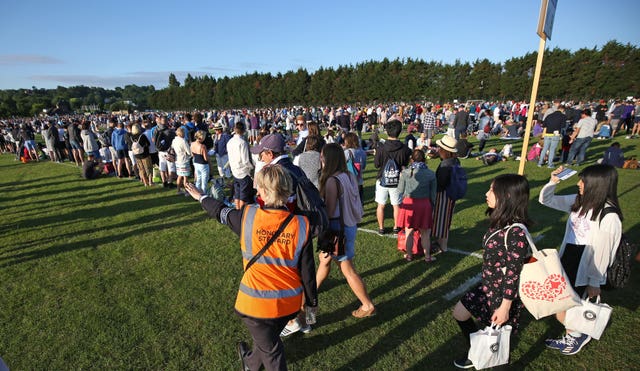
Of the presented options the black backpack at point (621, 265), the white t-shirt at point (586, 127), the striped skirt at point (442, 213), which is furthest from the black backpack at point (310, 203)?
the white t-shirt at point (586, 127)

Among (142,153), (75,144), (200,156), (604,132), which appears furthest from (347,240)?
(604,132)

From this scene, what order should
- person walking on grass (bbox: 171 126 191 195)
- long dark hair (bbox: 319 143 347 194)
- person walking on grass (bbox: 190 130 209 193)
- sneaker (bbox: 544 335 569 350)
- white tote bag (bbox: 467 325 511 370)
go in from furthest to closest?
person walking on grass (bbox: 171 126 191 195), person walking on grass (bbox: 190 130 209 193), long dark hair (bbox: 319 143 347 194), sneaker (bbox: 544 335 569 350), white tote bag (bbox: 467 325 511 370)

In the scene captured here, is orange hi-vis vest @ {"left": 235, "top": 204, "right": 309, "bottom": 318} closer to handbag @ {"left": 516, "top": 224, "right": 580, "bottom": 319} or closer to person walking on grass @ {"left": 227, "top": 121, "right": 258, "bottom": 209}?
handbag @ {"left": 516, "top": 224, "right": 580, "bottom": 319}

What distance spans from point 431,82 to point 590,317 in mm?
47286

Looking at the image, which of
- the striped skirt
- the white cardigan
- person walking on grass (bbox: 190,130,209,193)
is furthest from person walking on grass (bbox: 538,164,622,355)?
person walking on grass (bbox: 190,130,209,193)

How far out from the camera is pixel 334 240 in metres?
3.20

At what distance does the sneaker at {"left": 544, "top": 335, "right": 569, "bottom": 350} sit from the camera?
3124mm

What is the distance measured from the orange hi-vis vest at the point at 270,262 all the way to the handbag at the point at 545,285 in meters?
1.71

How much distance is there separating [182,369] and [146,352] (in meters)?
0.53

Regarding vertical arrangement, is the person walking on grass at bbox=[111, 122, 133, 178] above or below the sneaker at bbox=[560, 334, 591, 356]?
above

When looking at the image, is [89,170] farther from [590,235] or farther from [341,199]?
[590,235]

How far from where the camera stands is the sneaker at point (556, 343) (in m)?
3.12

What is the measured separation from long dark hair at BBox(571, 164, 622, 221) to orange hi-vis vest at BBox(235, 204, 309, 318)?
2603 millimetres

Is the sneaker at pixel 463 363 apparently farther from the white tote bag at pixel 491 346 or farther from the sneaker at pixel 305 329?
the sneaker at pixel 305 329
